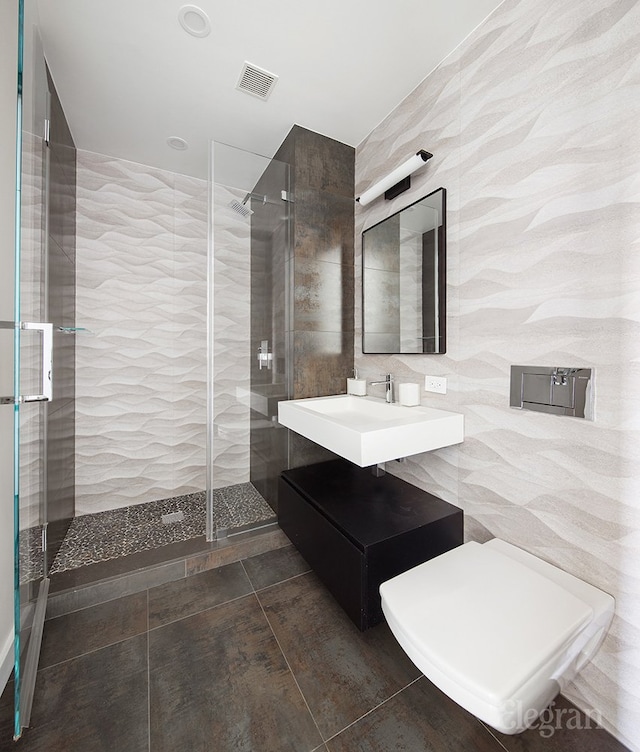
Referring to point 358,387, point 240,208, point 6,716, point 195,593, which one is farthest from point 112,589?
point 240,208

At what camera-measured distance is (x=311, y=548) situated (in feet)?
5.42

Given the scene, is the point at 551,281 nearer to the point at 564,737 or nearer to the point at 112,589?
the point at 564,737

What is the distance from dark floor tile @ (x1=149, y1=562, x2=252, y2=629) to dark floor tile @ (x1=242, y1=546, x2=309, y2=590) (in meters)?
0.05

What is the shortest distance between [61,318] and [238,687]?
2053mm

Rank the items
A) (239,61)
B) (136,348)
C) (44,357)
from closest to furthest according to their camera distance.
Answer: (44,357), (239,61), (136,348)

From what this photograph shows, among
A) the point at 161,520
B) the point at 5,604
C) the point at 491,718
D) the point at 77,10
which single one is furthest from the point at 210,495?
the point at 77,10

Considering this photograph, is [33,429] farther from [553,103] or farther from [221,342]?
[553,103]

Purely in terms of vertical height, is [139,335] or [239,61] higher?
[239,61]

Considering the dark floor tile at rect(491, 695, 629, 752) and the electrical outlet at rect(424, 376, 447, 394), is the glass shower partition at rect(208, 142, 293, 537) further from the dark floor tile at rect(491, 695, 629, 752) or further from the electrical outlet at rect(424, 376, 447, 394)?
the dark floor tile at rect(491, 695, 629, 752)

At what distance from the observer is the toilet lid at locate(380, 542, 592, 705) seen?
78 cm

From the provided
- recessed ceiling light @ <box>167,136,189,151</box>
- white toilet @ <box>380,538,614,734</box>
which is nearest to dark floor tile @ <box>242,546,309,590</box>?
white toilet @ <box>380,538,614,734</box>

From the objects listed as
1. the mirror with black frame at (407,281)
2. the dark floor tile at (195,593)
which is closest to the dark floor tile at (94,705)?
the dark floor tile at (195,593)

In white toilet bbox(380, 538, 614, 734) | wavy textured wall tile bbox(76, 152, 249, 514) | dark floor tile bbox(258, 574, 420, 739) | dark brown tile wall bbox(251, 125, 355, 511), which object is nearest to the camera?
white toilet bbox(380, 538, 614, 734)

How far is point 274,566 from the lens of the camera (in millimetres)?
1833
